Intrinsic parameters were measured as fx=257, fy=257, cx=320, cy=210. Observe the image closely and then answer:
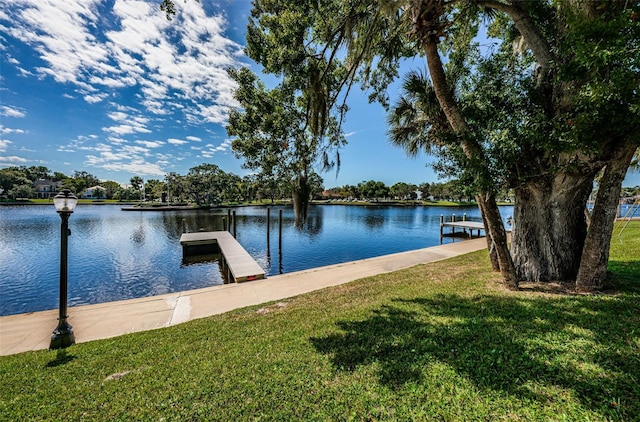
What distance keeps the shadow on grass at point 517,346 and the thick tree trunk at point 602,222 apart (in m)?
0.40

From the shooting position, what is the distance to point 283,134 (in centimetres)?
445

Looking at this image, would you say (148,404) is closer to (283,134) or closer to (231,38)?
(283,134)

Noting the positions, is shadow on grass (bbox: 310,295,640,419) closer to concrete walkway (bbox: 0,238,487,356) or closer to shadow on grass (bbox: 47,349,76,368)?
concrete walkway (bbox: 0,238,487,356)

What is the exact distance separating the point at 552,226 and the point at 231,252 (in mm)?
10356

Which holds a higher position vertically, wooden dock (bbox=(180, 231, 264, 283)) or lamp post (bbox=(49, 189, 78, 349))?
lamp post (bbox=(49, 189, 78, 349))

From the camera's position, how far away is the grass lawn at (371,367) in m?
1.93

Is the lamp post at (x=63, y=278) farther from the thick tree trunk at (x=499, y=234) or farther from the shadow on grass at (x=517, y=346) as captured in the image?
the thick tree trunk at (x=499, y=234)

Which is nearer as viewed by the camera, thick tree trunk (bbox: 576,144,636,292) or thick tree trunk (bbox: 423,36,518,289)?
thick tree trunk (bbox: 576,144,636,292)

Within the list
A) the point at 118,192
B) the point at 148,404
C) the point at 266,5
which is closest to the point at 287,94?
the point at 266,5

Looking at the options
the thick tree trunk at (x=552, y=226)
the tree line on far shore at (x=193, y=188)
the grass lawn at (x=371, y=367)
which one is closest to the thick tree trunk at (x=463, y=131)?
the thick tree trunk at (x=552, y=226)

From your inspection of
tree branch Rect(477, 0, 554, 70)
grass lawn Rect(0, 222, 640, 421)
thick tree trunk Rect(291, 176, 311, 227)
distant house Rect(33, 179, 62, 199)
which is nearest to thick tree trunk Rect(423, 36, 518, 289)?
grass lawn Rect(0, 222, 640, 421)

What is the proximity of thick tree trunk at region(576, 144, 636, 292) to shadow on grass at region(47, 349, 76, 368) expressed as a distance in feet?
23.1

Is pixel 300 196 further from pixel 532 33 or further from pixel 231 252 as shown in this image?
pixel 231 252

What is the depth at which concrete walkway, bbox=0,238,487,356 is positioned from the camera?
414 cm
